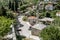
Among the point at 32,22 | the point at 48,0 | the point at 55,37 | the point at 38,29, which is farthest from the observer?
the point at 48,0

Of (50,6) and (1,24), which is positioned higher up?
(1,24)

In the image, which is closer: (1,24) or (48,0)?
(1,24)

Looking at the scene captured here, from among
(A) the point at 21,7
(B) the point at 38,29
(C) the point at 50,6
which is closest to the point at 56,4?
(C) the point at 50,6

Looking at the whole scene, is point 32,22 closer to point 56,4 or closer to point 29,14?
point 29,14

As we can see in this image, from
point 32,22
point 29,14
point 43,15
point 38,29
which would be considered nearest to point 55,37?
point 38,29

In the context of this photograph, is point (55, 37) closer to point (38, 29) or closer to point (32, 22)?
point (38, 29)

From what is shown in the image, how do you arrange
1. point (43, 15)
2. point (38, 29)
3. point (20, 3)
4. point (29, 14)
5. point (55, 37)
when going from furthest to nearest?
point (20, 3), point (29, 14), point (43, 15), point (38, 29), point (55, 37)

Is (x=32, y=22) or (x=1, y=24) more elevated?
(x=1, y=24)

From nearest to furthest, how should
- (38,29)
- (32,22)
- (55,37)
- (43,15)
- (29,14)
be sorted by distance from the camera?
1. (55,37)
2. (38,29)
3. (32,22)
4. (43,15)
5. (29,14)

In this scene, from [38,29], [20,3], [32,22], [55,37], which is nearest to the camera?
[55,37]

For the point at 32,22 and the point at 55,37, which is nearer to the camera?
the point at 55,37
